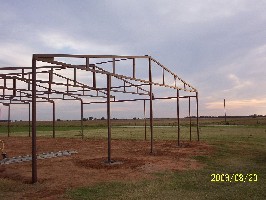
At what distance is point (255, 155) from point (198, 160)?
11.0 ft

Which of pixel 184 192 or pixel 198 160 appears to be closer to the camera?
pixel 184 192

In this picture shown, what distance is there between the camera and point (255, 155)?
15.8 meters

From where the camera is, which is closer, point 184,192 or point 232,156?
point 184,192

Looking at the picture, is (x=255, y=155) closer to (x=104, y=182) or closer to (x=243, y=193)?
(x=243, y=193)

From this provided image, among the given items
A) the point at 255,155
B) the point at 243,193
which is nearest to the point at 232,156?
the point at 255,155

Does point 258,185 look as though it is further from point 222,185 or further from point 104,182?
point 104,182

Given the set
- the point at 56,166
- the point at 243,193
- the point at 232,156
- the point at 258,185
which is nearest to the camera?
the point at 243,193

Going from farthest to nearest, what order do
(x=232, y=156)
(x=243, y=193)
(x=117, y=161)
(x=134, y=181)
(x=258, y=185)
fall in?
(x=232, y=156)
(x=117, y=161)
(x=134, y=181)
(x=258, y=185)
(x=243, y=193)

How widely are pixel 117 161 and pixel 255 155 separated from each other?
7221 millimetres

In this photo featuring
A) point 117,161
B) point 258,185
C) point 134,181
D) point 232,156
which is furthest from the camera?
point 232,156

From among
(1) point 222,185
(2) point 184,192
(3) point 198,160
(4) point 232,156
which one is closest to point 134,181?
(2) point 184,192

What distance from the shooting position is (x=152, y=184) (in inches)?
385

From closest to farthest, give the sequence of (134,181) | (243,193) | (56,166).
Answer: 1. (243,193)
2. (134,181)
3. (56,166)

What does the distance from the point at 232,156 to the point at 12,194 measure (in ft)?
36.2
